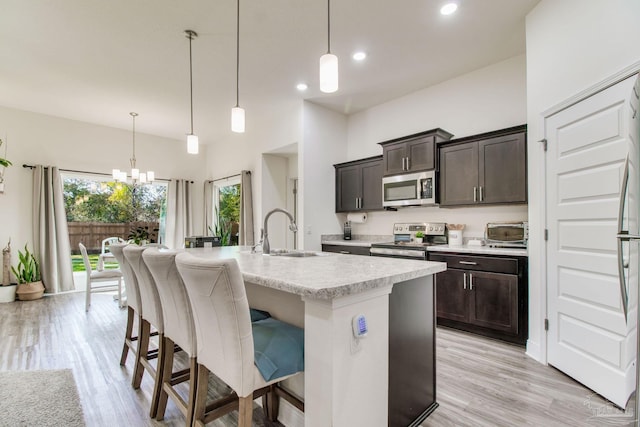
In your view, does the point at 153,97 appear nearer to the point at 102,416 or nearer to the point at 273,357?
the point at 102,416

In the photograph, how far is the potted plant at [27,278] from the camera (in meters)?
4.69

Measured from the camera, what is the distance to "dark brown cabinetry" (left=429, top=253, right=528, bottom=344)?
281 cm

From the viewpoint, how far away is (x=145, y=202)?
643 cm

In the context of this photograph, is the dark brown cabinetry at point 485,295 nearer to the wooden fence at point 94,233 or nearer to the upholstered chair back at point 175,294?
the upholstered chair back at point 175,294

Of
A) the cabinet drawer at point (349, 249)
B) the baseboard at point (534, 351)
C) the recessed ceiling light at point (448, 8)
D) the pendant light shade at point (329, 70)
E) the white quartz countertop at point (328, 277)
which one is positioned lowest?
the baseboard at point (534, 351)

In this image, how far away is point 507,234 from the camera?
327cm

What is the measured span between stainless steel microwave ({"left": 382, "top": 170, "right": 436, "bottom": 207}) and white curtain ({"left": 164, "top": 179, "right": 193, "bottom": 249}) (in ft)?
14.6

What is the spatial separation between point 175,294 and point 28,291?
487 cm

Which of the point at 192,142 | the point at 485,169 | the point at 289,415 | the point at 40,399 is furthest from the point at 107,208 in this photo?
the point at 485,169

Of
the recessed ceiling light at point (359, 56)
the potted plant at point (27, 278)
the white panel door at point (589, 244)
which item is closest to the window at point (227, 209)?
the potted plant at point (27, 278)

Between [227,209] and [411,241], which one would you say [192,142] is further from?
[227,209]

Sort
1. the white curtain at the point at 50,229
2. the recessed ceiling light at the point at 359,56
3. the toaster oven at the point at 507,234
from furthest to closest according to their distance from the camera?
the white curtain at the point at 50,229, the recessed ceiling light at the point at 359,56, the toaster oven at the point at 507,234

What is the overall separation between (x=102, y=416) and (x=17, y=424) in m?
0.44

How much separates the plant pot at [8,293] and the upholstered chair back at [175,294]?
4.81 m
